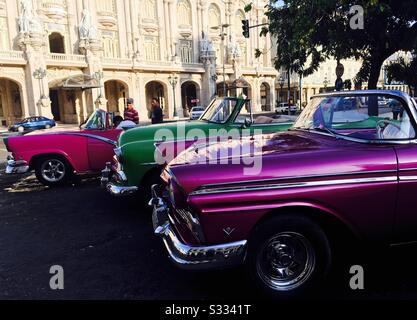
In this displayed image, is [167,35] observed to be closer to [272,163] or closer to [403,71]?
[403,71]

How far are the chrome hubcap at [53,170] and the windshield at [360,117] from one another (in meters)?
5.52

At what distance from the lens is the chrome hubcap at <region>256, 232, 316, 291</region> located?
3.18 m

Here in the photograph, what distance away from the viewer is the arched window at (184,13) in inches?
1799

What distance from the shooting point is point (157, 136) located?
605 centimetres

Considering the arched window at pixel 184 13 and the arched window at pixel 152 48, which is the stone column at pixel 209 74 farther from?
the arched window at pixel 152 48

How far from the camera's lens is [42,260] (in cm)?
430

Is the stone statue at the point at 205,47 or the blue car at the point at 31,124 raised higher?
the stone statue at the point at 205,47

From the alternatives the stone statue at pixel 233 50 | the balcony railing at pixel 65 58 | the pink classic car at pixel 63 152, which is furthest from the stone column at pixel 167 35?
the pink classic car at pixel 63 152

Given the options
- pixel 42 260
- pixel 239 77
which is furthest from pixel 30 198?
pixel 239 77

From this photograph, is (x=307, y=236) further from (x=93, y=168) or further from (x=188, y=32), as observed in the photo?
(x=188, y=32)

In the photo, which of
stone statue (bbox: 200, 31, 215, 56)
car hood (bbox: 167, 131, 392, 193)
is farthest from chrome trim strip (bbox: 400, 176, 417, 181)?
stone statue (bbox: 200, 31, 215, 56)

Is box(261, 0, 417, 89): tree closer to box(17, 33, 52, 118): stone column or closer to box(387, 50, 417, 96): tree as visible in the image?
box(387, 50, 417, 96): tree
